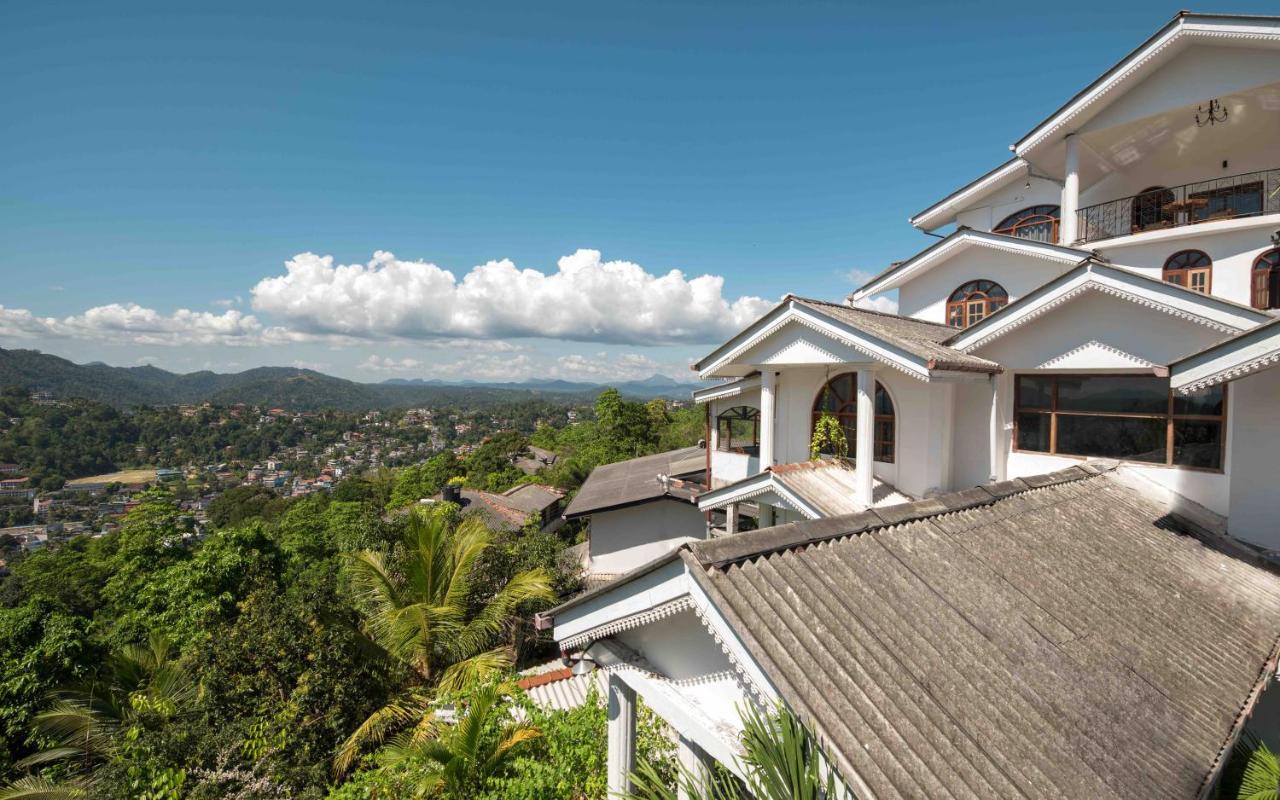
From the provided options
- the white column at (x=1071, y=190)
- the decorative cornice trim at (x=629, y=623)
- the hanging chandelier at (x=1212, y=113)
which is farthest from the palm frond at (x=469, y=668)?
the hanging chandelier at (x=1212, y=113)

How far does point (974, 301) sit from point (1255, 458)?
279 inches

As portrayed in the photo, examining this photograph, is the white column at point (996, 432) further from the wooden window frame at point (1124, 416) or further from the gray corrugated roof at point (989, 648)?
the gray corrugated roof at point (989, 648)

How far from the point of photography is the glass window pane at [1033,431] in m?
9.82

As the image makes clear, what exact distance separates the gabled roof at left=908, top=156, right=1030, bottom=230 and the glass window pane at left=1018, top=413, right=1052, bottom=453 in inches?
312

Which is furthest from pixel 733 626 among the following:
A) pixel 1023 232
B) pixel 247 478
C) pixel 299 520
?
pixel 247 478

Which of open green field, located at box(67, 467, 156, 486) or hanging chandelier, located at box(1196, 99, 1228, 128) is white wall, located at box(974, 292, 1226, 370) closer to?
hanging chandelier, located at box(1196, 99, 1228, 128)

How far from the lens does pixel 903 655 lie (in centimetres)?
323

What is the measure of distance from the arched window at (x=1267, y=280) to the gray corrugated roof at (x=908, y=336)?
5.71m

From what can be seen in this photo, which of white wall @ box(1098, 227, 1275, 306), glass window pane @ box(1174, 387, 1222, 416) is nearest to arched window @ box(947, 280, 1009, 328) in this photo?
white wall @ box(1098, 227, 1275, 306)

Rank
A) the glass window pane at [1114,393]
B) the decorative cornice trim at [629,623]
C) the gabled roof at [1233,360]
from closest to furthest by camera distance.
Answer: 1. the decorative cornice trim at [629,623]
2. the gabled roof at [1233,360]
3. the glass window pane at [1114,393]

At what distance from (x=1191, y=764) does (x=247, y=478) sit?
114m

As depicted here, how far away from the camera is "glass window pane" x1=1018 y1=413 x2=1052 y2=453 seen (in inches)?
387

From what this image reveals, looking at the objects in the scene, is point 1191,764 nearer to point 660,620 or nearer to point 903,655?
point 903,655

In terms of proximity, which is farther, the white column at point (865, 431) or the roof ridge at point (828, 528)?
the white column at point (865, 431)
